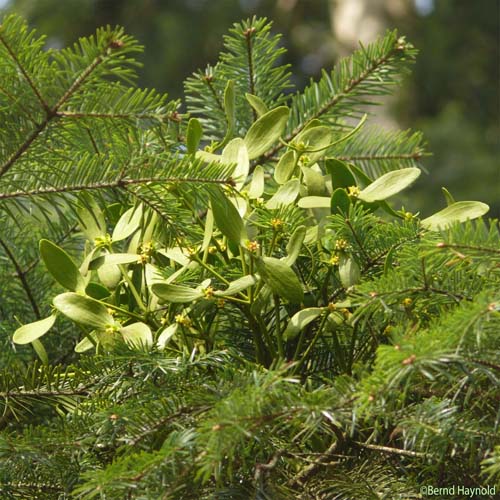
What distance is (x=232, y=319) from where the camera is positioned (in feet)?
2.05

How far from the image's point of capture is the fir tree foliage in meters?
0.46

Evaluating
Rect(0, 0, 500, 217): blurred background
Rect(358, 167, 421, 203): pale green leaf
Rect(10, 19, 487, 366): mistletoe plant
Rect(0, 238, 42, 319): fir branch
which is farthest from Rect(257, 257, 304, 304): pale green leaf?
Rect(0, 0, 500, 217): blurred background

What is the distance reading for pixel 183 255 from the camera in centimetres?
62

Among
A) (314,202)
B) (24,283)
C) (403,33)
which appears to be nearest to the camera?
(314,202)

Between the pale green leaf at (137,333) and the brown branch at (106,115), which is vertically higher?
the brown branch at (106,115)

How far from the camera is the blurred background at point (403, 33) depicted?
4.43 m

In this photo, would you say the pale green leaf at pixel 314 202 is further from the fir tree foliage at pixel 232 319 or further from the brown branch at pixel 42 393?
the brown branch at pixel 42 393

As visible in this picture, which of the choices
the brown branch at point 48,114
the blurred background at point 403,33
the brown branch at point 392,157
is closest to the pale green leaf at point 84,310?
the brown branch at point 48,114

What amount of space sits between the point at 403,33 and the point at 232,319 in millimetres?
3775

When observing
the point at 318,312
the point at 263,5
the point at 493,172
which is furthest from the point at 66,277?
the point at 263,5

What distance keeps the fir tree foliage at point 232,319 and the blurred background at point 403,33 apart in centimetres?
339

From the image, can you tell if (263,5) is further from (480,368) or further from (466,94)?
(480,368)

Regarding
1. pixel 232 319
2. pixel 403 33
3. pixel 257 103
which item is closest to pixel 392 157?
pixel 257 103

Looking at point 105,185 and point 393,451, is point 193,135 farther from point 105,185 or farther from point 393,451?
point 393,451
